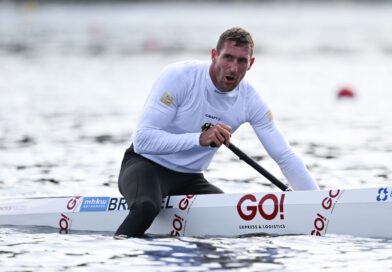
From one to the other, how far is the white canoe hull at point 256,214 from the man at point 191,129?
307 millimetres

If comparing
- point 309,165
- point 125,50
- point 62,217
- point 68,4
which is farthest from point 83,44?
point 68,4

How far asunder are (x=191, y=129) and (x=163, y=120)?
359mm

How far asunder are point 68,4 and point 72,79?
87.2 m

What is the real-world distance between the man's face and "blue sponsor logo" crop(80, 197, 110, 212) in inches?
67.4

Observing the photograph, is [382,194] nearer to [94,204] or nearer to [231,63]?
[231,63]

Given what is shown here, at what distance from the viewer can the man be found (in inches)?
389

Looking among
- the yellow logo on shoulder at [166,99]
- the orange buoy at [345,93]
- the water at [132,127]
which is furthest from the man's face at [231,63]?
the orange buoy at [345,93]

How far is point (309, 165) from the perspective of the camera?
617 inches

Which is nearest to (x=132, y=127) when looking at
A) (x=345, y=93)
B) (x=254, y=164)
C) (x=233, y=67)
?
(x=345, y=93)

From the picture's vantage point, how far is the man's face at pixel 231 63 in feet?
32.3

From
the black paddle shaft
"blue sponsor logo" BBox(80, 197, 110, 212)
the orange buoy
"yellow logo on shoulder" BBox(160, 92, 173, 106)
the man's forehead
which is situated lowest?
Result: "blue sponsor logo" BBox(80, 197, 110, 212)

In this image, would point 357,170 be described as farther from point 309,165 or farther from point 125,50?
point 125,50

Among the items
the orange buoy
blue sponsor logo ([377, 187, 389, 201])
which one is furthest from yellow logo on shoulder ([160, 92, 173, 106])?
the orange buoy

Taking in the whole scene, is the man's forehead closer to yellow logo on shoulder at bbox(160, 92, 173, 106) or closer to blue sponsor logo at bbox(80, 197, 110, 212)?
yellow logo on shoulder at bbox(160, 92, 173, 106)
